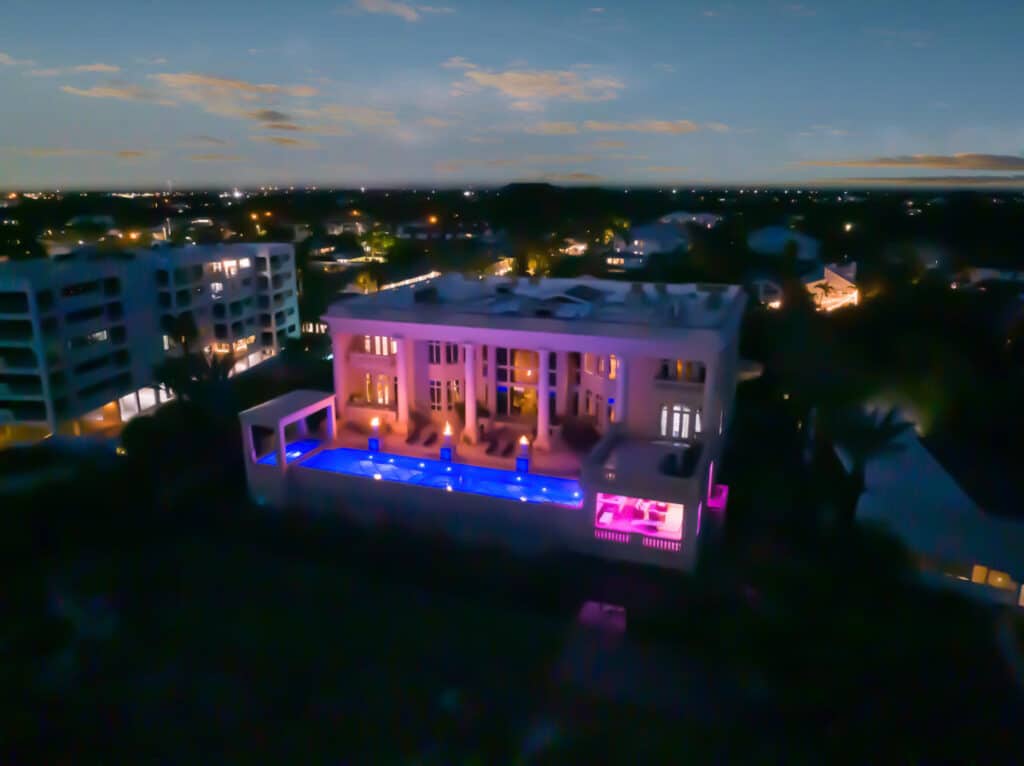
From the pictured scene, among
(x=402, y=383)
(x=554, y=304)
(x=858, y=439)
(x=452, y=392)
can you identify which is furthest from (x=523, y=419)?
(x=858, y=439)

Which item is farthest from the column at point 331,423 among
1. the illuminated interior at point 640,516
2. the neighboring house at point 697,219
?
the neighboring house at point 697,219

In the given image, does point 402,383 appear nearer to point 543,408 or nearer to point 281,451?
point 281,451

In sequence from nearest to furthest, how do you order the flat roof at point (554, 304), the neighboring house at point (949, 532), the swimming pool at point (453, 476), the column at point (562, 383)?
the neighboring house at point (949, 532) → the swimming pool at point (453, 476) → the flat roof at point (554, 304) → the column at point (562, 383)

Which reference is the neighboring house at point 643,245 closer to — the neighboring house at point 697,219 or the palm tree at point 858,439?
the neighboring house at point 697,219

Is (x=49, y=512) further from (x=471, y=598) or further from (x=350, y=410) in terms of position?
(x=471, y=598)

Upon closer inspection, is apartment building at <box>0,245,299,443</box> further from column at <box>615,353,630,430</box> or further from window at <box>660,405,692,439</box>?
window at <box>660,405,692,439</box>
